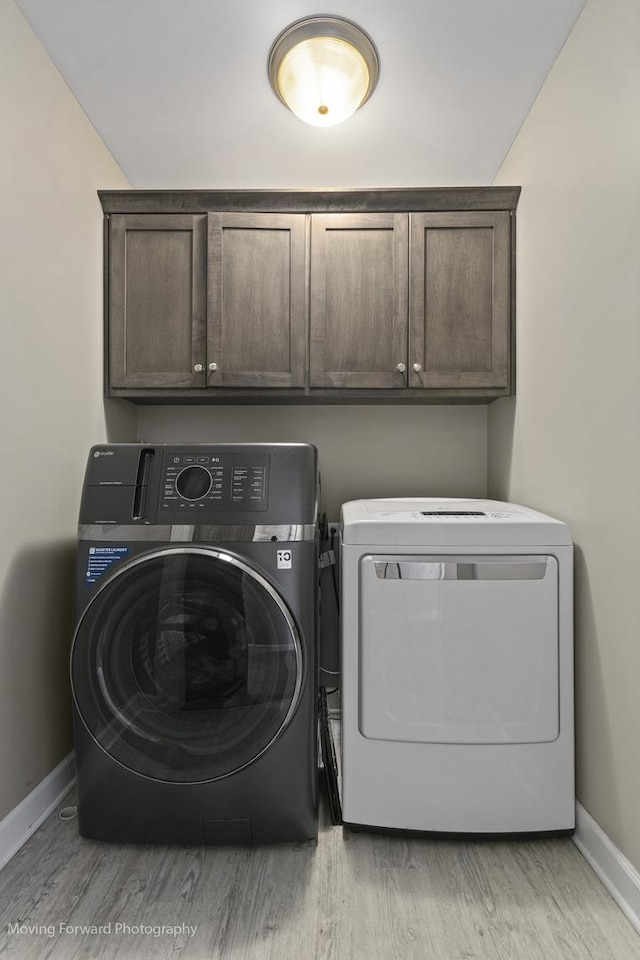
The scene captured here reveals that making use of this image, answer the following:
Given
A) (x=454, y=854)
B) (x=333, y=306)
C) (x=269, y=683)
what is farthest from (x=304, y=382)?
(x=454, y=854)

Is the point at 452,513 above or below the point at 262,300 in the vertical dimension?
below

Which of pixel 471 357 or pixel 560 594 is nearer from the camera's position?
pixel 560 594

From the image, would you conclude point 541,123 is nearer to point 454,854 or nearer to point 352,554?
point 352,554

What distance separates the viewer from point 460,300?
2170 millimetres

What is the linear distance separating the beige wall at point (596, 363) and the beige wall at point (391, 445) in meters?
0.59

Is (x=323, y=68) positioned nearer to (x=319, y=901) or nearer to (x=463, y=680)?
(x=463, y=680)

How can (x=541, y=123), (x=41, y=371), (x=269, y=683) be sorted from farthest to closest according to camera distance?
(x=541, y=123) → (x=41, y=371) → (x=269, y=683)

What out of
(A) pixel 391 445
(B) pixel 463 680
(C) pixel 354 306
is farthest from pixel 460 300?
(B) pixel 463 680

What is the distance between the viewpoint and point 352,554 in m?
1.61

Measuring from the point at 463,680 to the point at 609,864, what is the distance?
0.53 metres

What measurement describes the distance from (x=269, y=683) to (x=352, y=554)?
409mm

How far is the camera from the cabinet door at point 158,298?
2.18 metres

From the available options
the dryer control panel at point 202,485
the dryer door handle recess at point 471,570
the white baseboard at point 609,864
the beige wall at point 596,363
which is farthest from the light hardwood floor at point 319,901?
the dryer control panel at point 202,485

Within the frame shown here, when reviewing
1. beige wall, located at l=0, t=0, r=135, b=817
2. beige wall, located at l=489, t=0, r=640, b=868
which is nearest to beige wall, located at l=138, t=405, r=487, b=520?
beige wall, located at l=489, t=0, r=640, b=868
